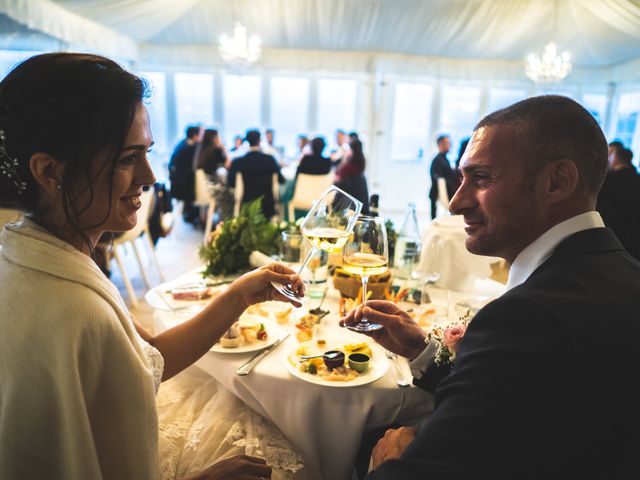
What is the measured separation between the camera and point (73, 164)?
0.89 m

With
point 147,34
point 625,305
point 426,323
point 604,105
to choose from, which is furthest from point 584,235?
point 604,105

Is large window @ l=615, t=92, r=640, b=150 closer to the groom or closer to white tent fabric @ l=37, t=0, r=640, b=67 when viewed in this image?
white tent fabric @ l=37, t=0, r=640, b=67

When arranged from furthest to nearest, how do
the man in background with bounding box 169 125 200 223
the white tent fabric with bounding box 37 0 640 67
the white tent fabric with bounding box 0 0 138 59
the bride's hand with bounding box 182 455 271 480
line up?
the white tent fabric with bounding box 37 0 640 67 < the man in background with bounding box 169 125 200 223 < the white tent fabric with bounding box 0 0 138 59 < the bride's hand with bounding box 182 455 271 480

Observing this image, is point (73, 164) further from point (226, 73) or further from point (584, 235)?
point (226, 73)

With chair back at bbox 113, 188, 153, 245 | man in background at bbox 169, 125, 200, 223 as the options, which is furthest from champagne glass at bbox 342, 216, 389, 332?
man in background at bbox 169, 125, 200, 223

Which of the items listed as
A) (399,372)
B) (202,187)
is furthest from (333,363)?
(202,187)

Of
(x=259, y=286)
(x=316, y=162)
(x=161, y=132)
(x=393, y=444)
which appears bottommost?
(x=393, y=444)

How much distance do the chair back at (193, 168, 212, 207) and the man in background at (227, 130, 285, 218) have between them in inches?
18.5

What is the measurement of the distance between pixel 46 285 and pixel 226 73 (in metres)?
9.98

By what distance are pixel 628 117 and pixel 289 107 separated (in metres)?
7.82

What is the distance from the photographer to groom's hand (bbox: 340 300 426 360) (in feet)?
4.19

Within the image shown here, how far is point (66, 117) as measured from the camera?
33.8 inches

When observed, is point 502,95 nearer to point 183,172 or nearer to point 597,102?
point 597,102

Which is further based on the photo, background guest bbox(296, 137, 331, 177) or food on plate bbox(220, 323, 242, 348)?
background guest bbox(296, 137, 331, 177)
